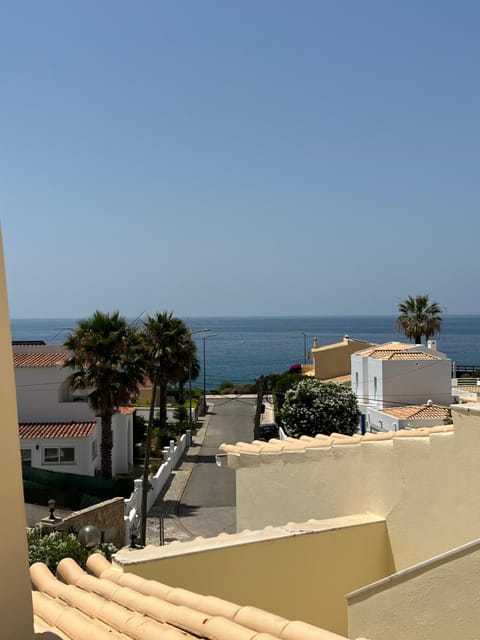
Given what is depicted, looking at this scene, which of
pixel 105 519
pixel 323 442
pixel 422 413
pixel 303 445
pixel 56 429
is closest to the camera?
pixel 323 442

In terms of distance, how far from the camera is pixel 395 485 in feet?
28.3

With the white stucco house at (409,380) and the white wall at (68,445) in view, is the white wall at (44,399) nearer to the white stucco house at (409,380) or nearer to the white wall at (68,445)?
the white wall at (68,445)

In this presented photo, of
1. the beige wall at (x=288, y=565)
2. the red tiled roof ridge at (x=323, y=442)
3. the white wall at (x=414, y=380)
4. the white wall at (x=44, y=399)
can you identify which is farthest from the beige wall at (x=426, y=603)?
the white wall at (x=414, y=380)

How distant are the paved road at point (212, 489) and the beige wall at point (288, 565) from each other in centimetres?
1621

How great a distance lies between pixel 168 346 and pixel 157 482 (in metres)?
11.5

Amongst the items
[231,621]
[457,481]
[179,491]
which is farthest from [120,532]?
[231,621]

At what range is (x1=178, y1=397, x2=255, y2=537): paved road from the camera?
84.1ft

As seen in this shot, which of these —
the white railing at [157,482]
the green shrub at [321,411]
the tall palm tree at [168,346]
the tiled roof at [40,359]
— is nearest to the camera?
the white railing at [157,482]

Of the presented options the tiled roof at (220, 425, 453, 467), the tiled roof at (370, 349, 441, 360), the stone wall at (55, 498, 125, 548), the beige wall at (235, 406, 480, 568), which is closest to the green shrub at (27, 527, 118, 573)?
the stone wall at (55, 498, 125, 548)

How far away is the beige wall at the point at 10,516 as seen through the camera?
3178 millimetres

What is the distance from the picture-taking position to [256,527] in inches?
456

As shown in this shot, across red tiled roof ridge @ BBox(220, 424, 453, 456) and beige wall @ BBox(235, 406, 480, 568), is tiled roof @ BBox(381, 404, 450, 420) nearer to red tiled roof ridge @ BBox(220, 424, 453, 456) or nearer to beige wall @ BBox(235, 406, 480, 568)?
red tiled roof ridge @ BBox(220, 424, 453, 456)

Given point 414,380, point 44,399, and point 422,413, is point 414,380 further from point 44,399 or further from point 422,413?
point 44,399

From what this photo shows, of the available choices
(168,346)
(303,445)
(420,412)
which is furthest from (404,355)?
Result: (303,445)
